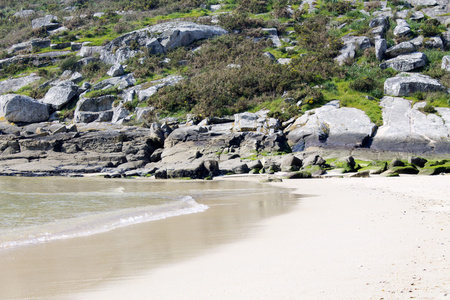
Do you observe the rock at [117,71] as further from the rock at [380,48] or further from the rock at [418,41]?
the rock at [418,41]

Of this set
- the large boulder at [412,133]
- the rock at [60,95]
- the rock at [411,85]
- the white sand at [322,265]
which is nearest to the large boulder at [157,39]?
the rock at [60,95]

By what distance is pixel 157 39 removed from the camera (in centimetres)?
4466

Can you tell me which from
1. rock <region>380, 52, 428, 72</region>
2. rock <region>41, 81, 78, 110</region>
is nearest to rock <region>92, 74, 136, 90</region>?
rock <region>41, 81, 78, 110</region>

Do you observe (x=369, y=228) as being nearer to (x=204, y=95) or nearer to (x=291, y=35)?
(x=204, y=95)

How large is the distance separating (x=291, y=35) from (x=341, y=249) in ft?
142

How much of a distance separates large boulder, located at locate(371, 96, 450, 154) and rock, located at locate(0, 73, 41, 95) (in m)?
41.1

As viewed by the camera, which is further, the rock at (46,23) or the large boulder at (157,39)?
the rock at (46,23)

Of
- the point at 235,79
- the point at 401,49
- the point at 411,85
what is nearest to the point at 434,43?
the point at 401,49

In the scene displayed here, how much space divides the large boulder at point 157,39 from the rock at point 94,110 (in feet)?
38.9

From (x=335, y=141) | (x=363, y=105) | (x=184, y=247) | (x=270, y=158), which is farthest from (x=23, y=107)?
(x=184, y=247)

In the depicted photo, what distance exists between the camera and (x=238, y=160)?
21297mm

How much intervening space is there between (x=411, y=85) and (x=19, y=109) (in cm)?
3249

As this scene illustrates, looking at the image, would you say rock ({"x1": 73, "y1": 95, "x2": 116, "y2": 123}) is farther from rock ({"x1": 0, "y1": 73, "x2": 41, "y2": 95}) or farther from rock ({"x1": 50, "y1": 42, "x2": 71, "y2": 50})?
rock ({"x1": 50, "y1": 42, "x2": 71, "y2": 50})

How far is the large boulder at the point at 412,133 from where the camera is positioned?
68.3 feet
